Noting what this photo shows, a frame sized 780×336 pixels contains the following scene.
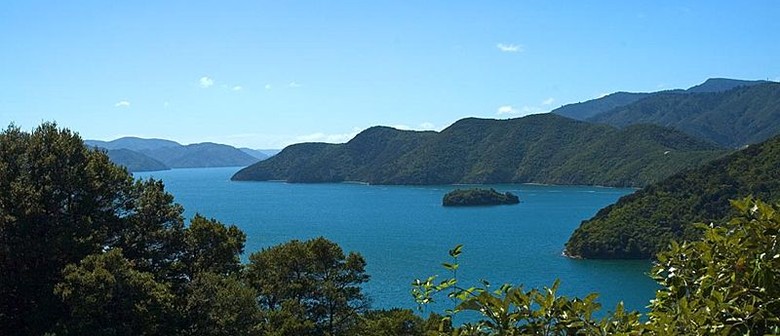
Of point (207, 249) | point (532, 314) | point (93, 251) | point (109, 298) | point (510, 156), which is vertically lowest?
point (109, 298)

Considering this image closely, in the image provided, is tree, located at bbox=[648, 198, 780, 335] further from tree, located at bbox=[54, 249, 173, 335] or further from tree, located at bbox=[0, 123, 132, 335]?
tree, located at bbox=[0, 123, 132, 335]

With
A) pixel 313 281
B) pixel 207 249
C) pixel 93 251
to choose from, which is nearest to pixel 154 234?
pixel 207 249

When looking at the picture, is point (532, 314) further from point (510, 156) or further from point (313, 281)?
point (510, 156)

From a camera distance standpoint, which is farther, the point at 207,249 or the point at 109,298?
the point at 207,249

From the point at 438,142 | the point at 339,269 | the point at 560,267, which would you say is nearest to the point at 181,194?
the point at 438,142

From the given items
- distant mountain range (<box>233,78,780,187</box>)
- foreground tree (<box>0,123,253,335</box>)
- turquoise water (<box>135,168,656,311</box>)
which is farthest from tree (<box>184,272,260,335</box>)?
distant mountain range (<box>233,78,780,187</box>)

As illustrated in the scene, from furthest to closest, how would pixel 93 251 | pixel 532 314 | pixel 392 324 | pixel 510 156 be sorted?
pixel 510 156 → pixel 392 324 → pixel 93 251 → pixel 532 314

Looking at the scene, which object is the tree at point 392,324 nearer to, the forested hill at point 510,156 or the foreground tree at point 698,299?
the foreground tree at point 698,299
